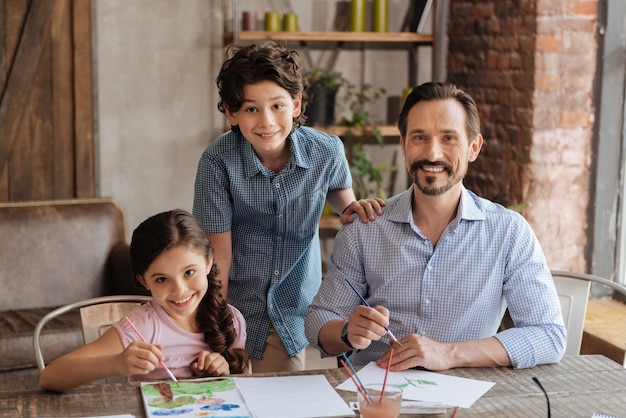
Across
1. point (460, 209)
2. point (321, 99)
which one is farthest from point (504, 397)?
point (321, 99)

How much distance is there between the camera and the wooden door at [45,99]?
4543 millimetres

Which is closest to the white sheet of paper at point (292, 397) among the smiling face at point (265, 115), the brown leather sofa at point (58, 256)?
the smiling face at point (265, 115)

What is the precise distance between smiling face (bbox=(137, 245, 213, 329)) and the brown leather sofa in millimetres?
1745

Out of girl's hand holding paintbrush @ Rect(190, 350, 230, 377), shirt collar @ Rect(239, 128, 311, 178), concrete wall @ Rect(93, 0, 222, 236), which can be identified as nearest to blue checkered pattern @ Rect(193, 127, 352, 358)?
shirt collar @ Rect(239, 128, 311, 178)

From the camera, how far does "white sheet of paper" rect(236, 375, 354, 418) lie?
1790mm

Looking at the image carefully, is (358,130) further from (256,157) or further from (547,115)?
(256,157)

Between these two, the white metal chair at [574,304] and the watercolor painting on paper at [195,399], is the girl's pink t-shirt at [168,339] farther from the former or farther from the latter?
the white metal chair at [574,304]

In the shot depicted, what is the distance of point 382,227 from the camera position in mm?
2350

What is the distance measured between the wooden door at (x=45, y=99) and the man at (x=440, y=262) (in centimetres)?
274

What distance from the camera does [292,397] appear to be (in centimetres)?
187

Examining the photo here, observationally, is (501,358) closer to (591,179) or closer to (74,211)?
(591,179)

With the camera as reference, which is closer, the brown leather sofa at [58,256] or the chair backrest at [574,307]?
the chair backrest at [574,307]

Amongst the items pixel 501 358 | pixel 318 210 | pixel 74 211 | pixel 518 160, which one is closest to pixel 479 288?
pixel 501 358

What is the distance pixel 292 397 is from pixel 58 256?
2393mm
